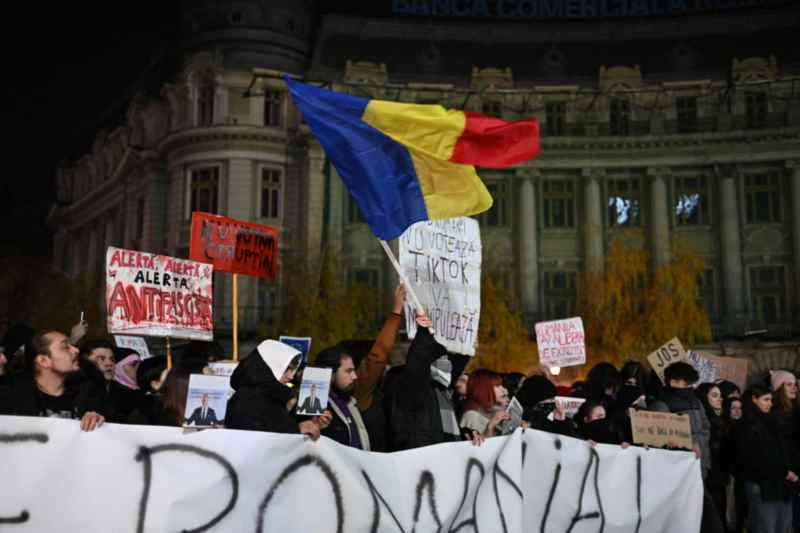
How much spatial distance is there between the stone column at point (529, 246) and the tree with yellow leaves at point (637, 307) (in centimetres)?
238

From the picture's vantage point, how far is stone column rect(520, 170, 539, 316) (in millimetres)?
42719

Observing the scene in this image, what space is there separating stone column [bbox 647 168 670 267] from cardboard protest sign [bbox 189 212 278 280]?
33.0 m

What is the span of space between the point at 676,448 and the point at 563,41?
40554 millimetres

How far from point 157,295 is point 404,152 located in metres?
2.97

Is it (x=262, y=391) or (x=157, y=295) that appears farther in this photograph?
(x=157, y=295)

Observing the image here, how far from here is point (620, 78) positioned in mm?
44688

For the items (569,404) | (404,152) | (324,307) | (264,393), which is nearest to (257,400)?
(264,393)

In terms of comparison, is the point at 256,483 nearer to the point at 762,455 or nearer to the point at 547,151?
the point at 762,455

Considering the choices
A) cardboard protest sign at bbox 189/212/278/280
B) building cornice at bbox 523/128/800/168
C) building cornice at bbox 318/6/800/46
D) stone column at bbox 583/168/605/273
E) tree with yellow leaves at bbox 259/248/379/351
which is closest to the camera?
cardboard protest sign at bbox 189/212/278/280

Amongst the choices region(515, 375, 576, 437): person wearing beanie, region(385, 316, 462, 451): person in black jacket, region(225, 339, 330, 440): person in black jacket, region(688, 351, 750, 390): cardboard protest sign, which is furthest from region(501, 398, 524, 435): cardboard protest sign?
region(688, 351, 750, 390): cardboard protest sign

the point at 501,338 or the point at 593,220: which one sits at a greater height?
the point at 593,220

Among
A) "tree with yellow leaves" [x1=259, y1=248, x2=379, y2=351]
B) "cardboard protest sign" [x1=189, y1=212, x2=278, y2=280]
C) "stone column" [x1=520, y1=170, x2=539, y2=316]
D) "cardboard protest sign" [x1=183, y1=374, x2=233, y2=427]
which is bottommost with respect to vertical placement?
"cardboard protest sign" [x1=183, y1=374, x2=233, y2=427]

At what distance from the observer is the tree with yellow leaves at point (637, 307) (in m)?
39.5

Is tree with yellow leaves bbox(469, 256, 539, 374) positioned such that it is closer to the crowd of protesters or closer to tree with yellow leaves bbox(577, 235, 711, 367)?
tree with yellow leaves bbox(577, 235, 711, 367)
